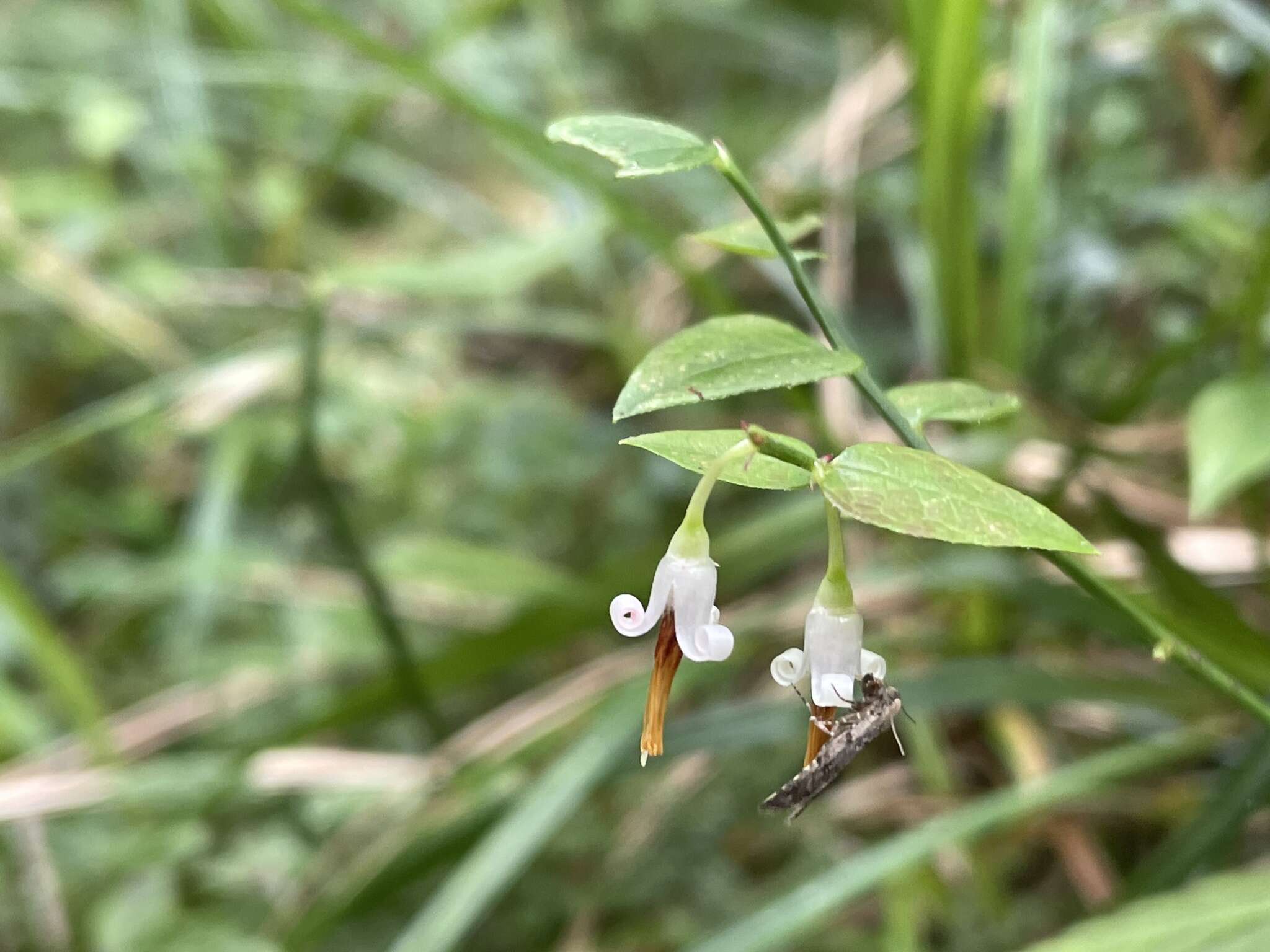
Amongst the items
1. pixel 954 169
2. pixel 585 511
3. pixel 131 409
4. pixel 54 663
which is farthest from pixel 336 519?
pixel 954 169

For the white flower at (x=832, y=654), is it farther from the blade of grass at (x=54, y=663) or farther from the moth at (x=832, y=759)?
the blade of grass at (x=54, y=663)

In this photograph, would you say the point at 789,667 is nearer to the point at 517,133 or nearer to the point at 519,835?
the point at 519,835

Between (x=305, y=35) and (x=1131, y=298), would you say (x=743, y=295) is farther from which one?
(x=305, y=35)

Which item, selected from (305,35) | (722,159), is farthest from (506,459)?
(305,35)

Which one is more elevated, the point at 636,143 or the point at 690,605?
the point at 636,143

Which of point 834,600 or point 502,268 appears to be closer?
point 834,600

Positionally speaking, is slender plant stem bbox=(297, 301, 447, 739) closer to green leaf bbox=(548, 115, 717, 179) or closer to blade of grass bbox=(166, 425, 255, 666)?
blade of grass bbox=(166, 425, 255, 666)
